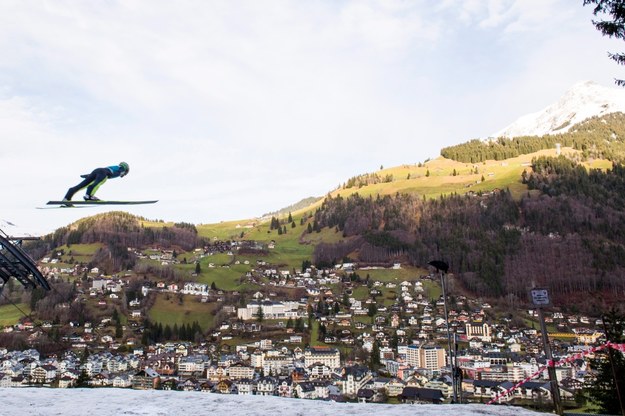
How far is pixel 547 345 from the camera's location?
954 cm

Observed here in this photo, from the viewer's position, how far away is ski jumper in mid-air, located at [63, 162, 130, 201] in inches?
538

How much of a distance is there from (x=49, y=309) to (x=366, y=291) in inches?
3948

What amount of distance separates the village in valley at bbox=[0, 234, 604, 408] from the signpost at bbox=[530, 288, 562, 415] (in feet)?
167

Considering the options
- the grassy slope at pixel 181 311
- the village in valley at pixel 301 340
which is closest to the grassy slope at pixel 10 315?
the village in valley at pixel 301 340

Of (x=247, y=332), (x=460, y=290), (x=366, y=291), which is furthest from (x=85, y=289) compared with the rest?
(x=460, y=290)

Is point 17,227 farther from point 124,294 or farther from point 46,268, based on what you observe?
point 46,268

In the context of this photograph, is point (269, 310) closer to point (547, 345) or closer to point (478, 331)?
point (478, 331)

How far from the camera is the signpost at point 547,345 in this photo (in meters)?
9.44

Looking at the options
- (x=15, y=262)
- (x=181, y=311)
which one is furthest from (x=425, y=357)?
(x=15, y=262)

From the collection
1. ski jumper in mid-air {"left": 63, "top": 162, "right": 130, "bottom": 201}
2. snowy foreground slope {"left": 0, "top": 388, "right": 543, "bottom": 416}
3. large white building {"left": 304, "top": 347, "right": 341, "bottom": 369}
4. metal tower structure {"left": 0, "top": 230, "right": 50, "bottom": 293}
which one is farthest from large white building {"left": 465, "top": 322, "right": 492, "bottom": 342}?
snowy foreground slope {"left": 0, "top": 388, "right": 543, "bottom": 416}

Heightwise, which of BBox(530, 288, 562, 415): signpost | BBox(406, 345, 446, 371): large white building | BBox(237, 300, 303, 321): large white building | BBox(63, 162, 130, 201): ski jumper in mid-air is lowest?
BBox(406, 345, 446, 371): large white building

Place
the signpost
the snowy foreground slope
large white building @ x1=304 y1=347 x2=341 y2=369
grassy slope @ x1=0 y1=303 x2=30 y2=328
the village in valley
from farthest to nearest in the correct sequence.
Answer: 1. grassy slope @ x1=0 y1=303 x2=30 y2=328
2. large white building @ x1=304 y1=347 x2=341 y2=369
3. the village in valley
4. the signpost
5. the snowy foreground slope

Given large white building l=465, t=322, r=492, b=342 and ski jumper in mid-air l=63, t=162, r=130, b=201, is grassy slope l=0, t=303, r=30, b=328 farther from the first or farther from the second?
ski jumper in mid-air l=63, t=162, r=130, b=201

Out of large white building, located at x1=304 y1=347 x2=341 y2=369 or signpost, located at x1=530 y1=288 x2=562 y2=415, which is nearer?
signpost, located at x1=530 y1=288 x2=562 y2=415
